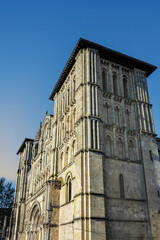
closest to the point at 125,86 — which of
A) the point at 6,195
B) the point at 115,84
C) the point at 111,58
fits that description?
the point at 115,84

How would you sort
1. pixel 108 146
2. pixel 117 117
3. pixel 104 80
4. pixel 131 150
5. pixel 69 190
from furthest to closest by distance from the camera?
pixel 104 80 → pixel 117 117 → pixel 131 150 → pixel 69 190 → pixel 108 146

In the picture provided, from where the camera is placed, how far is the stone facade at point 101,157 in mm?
20422

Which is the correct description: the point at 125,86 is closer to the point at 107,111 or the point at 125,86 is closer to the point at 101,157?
the point at 107,111

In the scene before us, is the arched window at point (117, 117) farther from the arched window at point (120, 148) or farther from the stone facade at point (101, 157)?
the arched window at point (120, 148)

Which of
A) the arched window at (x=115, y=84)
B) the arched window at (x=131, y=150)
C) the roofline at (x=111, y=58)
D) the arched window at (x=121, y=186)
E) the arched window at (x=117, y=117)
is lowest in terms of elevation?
the arched window at (x=121, y=186)

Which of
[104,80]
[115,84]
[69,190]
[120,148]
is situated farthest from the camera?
[115,84]

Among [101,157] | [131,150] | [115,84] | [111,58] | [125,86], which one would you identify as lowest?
[101,157]

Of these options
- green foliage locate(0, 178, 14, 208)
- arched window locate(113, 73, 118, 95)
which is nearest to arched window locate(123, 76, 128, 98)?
arched window locate(113, 73, 118, 95)

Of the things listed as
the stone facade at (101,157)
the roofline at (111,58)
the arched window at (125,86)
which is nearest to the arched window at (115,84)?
the stone facade at (101,157)

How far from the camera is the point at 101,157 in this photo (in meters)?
21.8

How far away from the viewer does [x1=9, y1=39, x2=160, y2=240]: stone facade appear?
20.4 metres

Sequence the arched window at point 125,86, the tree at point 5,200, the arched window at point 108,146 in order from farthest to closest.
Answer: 1. the tree at point 5,200
2. the arched window at point 125,86
3. the arched window at point 108,146

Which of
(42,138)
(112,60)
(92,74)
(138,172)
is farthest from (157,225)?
(42,138)

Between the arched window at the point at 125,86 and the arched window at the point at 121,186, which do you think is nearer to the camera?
the arched window at the point at 121,186
